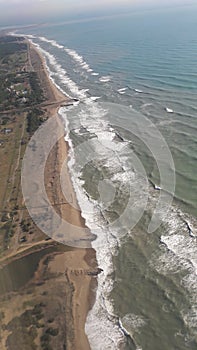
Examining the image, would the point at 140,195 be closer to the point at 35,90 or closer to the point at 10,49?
the point at 35,90

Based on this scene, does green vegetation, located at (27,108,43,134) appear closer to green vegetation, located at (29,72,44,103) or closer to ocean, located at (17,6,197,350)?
A: ocean, located at (17,6,197,350)

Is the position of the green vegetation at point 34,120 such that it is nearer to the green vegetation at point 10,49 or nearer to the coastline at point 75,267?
the coastline at point 75,267

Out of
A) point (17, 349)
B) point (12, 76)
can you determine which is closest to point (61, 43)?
point (12, 76)

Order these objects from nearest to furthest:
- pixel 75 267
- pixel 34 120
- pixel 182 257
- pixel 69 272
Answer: pixel 182 257 → pixel 69 272 → pixel 75 267 → pixel 34 120

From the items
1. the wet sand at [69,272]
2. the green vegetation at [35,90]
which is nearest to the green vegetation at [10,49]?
the green vegetation at [35,90]

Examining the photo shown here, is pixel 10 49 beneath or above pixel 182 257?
above

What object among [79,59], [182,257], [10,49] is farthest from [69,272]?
[10,49]

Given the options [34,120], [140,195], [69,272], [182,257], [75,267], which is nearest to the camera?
[182,257]

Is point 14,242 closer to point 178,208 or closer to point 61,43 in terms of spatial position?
point 178,208

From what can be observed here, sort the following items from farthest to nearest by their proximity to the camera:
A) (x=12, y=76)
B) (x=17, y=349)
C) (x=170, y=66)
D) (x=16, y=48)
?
(x=16, y=48)
(x=12, y=76)
(x=170, y=66)
(x=17, y=349)
